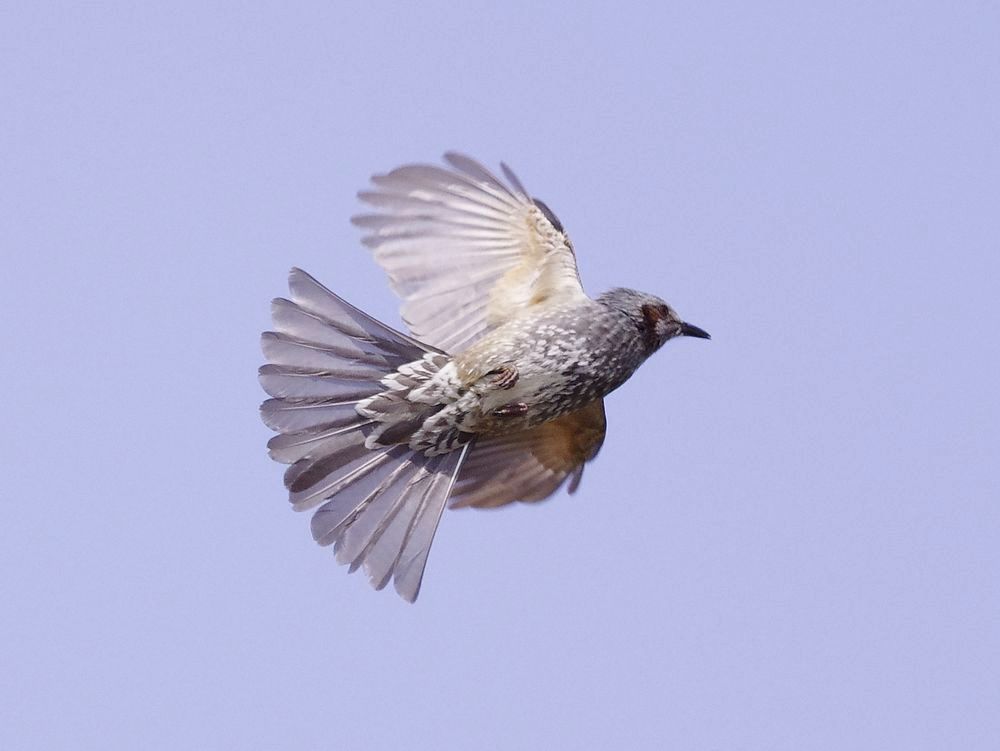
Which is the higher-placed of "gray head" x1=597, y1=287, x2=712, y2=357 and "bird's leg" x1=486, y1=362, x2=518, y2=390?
"gray head" x1=597, y1=287, x2=712, y2=357

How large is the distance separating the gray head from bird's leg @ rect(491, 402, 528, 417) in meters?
0.77

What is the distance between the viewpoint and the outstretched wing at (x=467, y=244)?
8844 mm

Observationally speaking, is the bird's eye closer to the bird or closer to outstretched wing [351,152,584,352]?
the bird

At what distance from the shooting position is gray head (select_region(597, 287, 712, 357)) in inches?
356

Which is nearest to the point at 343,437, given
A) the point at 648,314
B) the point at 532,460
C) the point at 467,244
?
the point at 467,244

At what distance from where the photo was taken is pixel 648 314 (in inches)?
362

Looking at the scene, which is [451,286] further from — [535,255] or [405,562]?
[405,562]

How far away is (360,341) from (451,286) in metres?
0.69

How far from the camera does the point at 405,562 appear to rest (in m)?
8.45

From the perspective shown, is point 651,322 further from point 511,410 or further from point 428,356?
point 428,356

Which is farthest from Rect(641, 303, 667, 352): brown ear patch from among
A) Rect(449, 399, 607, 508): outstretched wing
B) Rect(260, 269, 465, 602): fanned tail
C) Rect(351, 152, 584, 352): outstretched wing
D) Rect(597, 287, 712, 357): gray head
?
Rect(260, 269, 465, 602): fanned tail

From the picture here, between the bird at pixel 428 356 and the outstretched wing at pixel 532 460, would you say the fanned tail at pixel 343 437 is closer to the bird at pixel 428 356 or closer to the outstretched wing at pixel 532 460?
the bird at pixel 428 356

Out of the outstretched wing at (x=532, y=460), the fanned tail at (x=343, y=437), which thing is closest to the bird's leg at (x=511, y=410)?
the fanned tail at (x=343, y=437)

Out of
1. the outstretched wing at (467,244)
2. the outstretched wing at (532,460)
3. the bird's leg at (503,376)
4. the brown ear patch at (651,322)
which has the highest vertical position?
the outstretched wing at (467,244)
